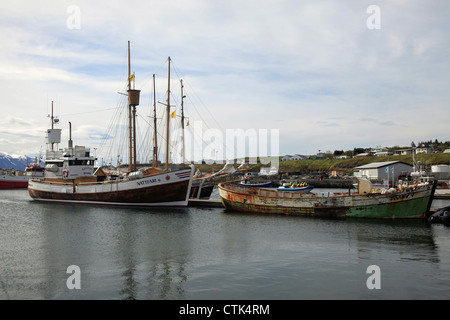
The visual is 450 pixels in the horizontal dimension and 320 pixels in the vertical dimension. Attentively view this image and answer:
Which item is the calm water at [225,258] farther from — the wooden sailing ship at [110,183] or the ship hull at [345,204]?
the wooden sailing ship at [110,183]

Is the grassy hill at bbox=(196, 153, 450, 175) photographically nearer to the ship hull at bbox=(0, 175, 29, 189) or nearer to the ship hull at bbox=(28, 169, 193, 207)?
the ship hull at bbox=(28, 169, 193, 207)

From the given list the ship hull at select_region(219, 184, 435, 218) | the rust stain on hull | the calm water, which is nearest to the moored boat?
the rust stain on hull

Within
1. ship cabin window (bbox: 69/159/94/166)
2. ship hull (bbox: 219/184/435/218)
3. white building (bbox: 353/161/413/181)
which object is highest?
ship cabin window (bbox: 69/159/94/166)

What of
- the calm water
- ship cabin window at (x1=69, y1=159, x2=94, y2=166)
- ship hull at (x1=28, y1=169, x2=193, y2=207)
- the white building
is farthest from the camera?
the white building

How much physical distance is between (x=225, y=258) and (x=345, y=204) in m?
17.6

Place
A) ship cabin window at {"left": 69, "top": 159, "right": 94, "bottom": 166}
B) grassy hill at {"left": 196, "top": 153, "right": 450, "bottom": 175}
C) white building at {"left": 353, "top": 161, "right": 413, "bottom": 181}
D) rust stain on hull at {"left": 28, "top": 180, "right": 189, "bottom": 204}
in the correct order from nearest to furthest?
rust stain on hull at {"left": 28, "top": 180, "right": 189, "bottom": 204} < ship cabin window at {"left": 69, "top": 159, "right": 94, "bottom": 166} < white building at {"left": 353, "top": 161, "right": 413, "bottom": 181} < grassy hill at {"left": 196, "top": 153, "right": 450, "bottom": 175}

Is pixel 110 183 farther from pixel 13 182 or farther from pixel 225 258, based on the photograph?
pixel 13 182

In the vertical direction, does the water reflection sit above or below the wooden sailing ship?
below

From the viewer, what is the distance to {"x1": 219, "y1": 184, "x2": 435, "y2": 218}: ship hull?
3088 centimetres

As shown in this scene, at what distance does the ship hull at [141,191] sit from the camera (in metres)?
41.7

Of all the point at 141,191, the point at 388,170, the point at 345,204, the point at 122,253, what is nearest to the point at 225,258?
the point at 122,253

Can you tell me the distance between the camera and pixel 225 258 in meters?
18.7
